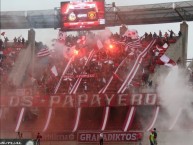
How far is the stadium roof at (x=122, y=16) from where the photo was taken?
126ft

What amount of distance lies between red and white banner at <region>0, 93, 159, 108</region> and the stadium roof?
8.14 m

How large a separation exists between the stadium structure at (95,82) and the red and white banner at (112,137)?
0.19 ft

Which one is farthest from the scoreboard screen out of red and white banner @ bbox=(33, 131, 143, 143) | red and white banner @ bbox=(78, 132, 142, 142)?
red and white banner @ bbox=(78, 132, 142, 142)

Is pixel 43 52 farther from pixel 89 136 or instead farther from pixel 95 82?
pixel 89 136

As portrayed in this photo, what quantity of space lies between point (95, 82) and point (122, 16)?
646 centimetres

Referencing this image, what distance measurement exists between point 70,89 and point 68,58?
427 cm

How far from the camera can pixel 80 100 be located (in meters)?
34.4

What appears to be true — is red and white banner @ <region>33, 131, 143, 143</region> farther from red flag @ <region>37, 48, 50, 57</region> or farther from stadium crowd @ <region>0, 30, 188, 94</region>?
red flag @ <region>37, 48, 50, 57</region>

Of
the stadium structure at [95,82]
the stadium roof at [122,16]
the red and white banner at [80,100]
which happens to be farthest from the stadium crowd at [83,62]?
the stadium roof at [122,16]

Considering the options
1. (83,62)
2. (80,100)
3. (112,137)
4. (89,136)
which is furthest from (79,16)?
(112,137)

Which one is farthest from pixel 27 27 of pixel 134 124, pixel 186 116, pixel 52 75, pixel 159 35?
pixel 186 116

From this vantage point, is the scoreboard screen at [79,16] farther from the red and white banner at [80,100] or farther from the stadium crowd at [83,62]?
the red and white banner at [80,100]

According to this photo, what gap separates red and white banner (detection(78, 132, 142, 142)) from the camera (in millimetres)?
31375

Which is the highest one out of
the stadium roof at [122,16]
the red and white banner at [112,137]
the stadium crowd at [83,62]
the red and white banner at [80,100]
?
the stadium roof at [122,16]
